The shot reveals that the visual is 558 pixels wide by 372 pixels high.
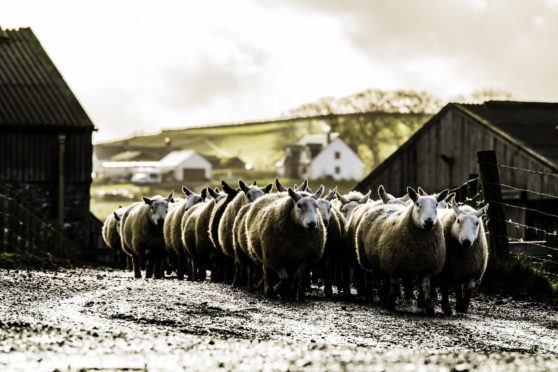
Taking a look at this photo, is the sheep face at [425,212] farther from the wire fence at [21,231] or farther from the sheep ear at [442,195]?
the wire fence at [21,231]

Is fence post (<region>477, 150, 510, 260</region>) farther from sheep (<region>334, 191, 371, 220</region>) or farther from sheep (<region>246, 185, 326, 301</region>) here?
sheep (<region>246, 185, 326, 301</region>)

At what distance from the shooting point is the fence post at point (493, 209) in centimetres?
1631

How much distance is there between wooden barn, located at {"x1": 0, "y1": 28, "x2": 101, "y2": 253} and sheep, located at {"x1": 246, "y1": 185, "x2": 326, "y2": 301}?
22.6 metres

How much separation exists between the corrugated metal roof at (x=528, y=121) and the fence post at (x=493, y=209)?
26.8 feet

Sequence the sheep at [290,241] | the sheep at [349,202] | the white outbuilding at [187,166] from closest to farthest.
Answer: the sheep at [290,241] → the sheep at [349,202] → the white outbuilding at [187,166]

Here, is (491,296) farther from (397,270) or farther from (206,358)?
(206,358)

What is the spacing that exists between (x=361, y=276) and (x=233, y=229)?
2273 millimetres

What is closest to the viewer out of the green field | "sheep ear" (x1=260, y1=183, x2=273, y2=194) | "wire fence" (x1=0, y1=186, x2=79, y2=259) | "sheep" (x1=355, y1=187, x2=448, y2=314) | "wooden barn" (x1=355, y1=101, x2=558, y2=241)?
"sheep" (x1=355, y1=187, x2=448, y2=314)

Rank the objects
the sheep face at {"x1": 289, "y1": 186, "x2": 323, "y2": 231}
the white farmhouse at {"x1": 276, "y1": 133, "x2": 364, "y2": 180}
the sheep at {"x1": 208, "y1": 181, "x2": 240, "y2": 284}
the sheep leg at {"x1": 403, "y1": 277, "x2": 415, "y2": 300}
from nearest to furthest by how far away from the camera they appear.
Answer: the sheep face at {"x1": 289, "y1": 186, "x2": 323, "y2": 231} → the sheep leg at {"x1": 403, "y1": 277, "x2": 415, "y2": 300} → the sheep at {"x1": 208, "y1": 181, "x2": 240, "y2": 284} → the white farmhouse at {"x1": 276, "y1": 133, "x2": 364, "y2": 180}

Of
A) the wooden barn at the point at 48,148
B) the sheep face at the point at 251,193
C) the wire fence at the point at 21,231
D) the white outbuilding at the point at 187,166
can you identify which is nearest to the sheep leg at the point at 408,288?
the sheep face at the point at 251,193

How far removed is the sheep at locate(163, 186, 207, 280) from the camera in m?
20.0

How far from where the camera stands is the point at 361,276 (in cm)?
1558

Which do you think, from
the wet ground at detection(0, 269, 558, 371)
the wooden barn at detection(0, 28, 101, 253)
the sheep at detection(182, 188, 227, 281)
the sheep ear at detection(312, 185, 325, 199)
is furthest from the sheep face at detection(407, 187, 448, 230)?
the wooden barn at detection(0, 28, 101, 253)

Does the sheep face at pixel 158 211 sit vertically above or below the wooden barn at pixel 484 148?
below
